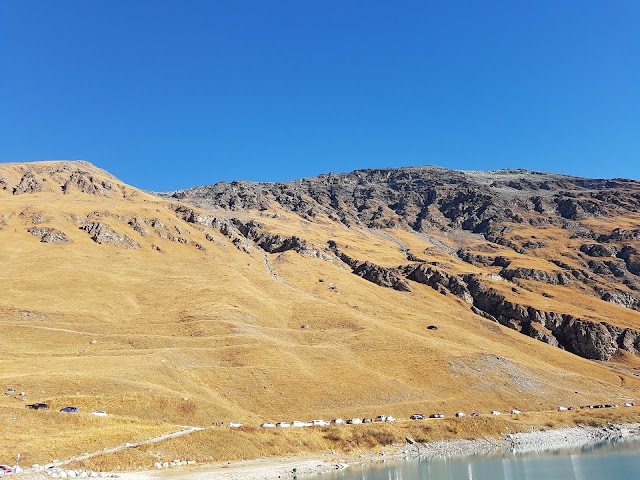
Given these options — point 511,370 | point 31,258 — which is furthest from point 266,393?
point 31,258

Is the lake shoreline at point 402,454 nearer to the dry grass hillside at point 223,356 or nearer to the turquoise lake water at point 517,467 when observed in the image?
the turquoise lake water at point 517,467

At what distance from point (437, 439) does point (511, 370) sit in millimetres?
50563

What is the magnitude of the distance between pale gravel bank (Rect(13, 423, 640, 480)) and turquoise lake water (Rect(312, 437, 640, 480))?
268cm

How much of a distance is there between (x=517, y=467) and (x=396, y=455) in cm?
A: 1796

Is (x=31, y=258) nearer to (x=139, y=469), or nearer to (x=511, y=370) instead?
(x=139, y=469)

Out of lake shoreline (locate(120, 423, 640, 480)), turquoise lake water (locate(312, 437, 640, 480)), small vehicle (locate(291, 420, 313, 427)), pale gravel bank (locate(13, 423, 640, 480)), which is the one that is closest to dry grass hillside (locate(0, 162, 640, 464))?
small vehicle (locate(291, 420, 313, 427))

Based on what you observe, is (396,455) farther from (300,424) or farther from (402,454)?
(300,424)

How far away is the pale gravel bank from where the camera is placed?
59.7 metres

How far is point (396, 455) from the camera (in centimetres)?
8231

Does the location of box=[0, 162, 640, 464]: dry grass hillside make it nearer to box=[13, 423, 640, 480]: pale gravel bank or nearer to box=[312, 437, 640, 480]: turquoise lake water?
box=[13, 423, 640, 480]: pale gravel bank

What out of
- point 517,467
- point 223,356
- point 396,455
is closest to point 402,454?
point 396,455

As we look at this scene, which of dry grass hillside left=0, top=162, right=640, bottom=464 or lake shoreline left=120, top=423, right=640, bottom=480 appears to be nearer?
lake shoreline left=120, top=423, right=640, bottom=480

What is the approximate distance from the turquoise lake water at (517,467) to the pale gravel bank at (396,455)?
2681 mm

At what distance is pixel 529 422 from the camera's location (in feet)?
336
